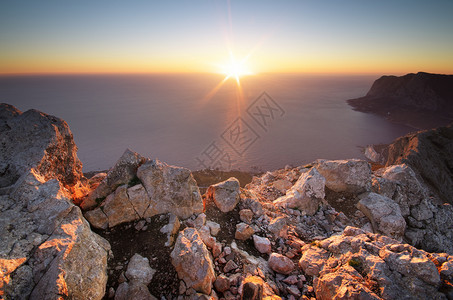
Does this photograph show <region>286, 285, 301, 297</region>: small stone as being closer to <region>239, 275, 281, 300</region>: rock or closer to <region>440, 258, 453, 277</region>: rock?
<region>239, 275, 281, 300</region>: rock

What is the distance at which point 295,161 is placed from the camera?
122ft

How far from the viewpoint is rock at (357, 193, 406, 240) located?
7.46 m

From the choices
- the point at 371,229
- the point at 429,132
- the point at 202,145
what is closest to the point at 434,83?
the point at 429,132

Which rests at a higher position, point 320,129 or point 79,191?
point 79,191

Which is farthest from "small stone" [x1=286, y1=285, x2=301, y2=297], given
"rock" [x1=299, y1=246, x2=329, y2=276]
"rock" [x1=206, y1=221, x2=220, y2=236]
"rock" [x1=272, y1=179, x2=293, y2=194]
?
"rock" [x1=272, y1=179, x2=293, y2=194]

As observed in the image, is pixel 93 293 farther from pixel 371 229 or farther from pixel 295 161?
pixel 295 161

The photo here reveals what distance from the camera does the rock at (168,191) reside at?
6.15 m

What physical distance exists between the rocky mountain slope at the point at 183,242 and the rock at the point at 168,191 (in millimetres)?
31

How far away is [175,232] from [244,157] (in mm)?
31902

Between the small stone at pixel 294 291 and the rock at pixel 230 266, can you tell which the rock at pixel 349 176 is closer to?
the small stone at pixel 294 291

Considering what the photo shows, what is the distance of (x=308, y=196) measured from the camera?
27.9 feet

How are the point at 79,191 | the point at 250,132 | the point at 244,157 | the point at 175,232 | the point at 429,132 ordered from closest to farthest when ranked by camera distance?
the point at 175,232, the point at 79,191, the point at 429,132, the point at 244,157, the point at 250,132

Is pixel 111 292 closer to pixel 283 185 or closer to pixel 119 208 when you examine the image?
pixel 119 208

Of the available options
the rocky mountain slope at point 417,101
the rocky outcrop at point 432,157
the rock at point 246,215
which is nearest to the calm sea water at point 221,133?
the rocky mountain slope at point 417,101
